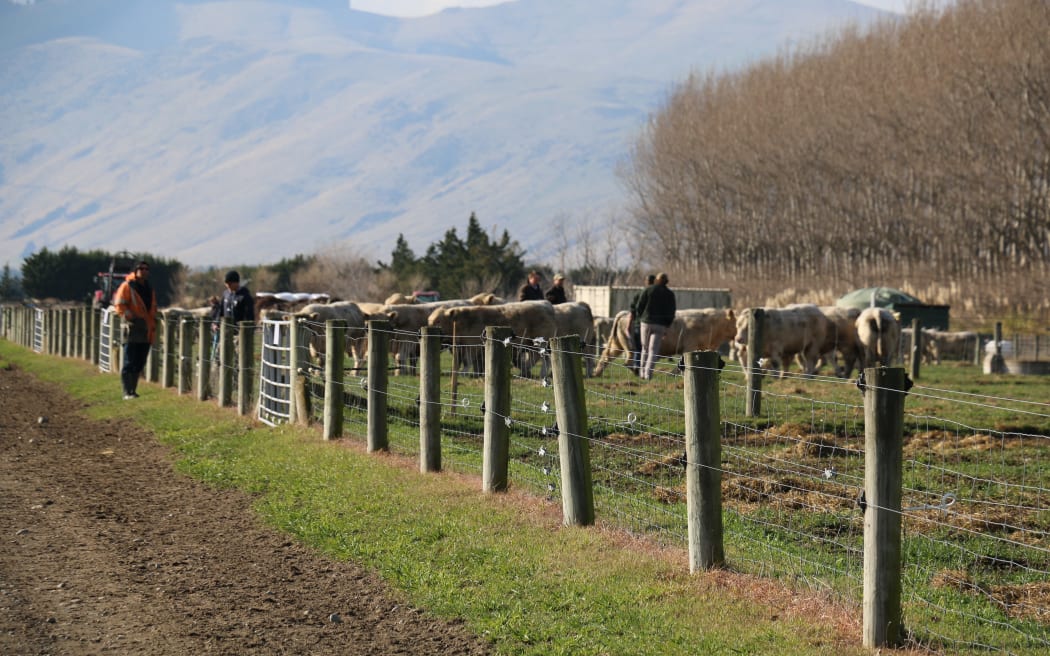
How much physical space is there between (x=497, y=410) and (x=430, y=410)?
1.31 metres

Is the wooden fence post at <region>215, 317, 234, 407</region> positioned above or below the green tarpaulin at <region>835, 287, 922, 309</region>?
below

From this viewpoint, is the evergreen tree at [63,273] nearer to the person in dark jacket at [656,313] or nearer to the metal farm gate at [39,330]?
the metal farm gate at [39,330]

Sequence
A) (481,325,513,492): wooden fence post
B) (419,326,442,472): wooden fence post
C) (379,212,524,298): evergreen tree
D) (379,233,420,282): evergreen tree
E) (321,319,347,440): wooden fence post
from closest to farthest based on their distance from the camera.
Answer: (481,325,513,492): wooden fence post
(419,326,442,472): wooden fence post
(321,319,347,440): wooden fence post
(379,212,524,298): evergreen tree
(379,233,420,282): evergreen tree

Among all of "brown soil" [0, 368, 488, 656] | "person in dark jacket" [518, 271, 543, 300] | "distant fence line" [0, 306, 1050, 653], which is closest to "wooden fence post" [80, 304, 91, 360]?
"person in dark jacket" [518, 271, 543, 300]

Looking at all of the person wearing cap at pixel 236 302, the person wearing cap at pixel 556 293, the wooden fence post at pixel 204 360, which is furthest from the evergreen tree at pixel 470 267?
the wooden fence post at pixel 204 360

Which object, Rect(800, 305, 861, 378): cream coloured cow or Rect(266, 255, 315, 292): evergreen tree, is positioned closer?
Rect(800, 305, 861, 378): cream coloured cow

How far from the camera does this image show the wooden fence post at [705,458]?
816 cm

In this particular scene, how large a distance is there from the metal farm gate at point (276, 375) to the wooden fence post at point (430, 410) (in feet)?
15.1

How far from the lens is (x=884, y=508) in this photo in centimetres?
674

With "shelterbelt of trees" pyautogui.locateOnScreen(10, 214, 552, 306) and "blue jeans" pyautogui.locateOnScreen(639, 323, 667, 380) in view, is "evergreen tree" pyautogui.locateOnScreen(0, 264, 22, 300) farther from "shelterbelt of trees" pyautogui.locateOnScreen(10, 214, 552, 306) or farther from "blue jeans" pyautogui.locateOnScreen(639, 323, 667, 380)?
"blue jeans" pyautogui.locateOnScreen(639, 323, 667, 380)

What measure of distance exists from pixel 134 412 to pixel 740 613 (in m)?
13.9

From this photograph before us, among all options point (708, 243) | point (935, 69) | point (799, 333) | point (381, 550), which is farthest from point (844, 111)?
point (381, 550)

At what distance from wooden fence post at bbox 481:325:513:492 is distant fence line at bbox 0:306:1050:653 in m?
0.01

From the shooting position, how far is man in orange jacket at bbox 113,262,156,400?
21109mm
